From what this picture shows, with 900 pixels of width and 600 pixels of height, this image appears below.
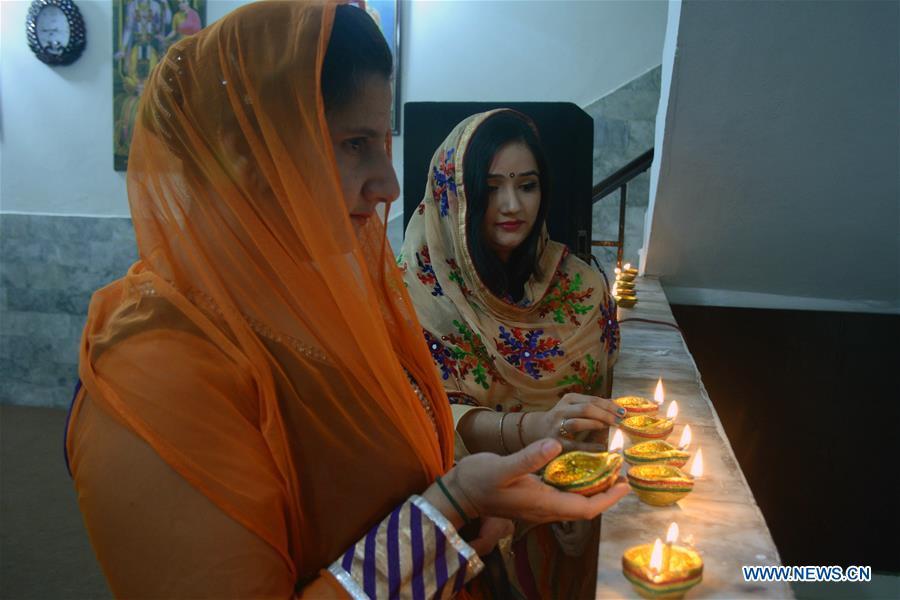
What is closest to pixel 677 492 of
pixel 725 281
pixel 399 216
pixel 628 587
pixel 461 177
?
pixel 628 587

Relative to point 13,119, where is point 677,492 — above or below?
below

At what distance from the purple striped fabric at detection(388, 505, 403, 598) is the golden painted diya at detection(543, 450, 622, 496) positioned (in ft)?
1.04

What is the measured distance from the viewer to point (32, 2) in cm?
612

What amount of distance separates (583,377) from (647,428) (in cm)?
77

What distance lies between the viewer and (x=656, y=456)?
1481mm

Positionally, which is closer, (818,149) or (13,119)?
(818,149)

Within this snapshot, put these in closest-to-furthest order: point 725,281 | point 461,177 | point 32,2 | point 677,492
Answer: point 677,492
point 461,177
point 725,281
point 32,2

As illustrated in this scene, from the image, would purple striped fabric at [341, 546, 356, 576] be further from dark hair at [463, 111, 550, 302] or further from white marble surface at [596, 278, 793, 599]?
dark hair at [463, 111, 550, 302]

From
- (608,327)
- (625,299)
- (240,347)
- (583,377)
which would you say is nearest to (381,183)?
(240,347)

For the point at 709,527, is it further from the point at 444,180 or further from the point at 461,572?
the point at 444,180

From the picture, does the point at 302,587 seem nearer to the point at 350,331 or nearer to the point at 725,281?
the point at 350,331

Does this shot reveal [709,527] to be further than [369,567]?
Yes

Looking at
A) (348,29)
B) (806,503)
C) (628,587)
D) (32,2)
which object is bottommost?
(806,503)

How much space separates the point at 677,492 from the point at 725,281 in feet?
10.6
